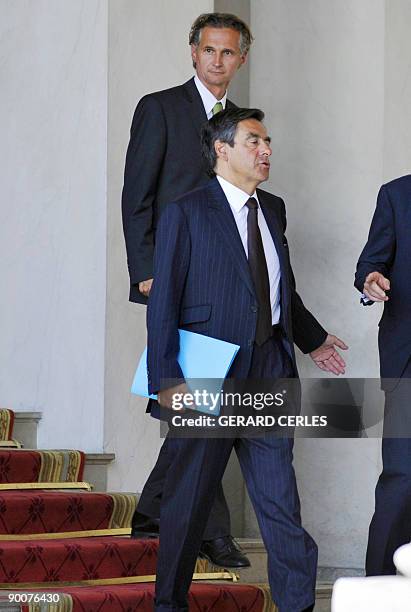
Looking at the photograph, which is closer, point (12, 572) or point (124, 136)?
point (12, 572)

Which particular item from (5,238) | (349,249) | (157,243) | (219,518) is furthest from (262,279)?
(5,238)

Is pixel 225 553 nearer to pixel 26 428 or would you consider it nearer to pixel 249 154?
pixel 249 154

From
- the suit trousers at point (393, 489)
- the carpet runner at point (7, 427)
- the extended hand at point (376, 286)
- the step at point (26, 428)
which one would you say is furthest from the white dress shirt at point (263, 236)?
the step at point (26, 428)

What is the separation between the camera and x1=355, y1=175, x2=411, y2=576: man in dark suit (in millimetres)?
4031

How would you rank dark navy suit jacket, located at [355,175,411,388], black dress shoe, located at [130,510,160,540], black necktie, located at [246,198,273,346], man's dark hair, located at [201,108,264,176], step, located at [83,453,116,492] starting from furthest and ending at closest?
step, located at [83,453,116,492], black dress shoe, located at [130,510,160,540], dark navy suit jacket, located at [355,175,411,388], man's dark hair, located at [201,108,264,176], black necktie, located at [246,198,273,346]

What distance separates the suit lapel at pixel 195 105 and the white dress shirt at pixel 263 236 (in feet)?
2.29

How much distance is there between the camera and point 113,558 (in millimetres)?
4441

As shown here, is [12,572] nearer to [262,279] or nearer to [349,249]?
[262,279]

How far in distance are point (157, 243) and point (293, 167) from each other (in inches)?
90.7

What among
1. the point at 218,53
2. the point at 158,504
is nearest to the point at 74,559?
the point at 158,504

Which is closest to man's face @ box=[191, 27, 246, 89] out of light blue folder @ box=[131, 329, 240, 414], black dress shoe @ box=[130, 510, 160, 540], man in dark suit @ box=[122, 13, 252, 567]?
man in dark suit @ box=[122, 13, 252, 567]

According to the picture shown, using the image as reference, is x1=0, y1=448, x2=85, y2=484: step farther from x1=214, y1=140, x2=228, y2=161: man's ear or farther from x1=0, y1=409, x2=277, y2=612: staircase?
x1=214, y1=140, x2=228, y2=161: man's ear

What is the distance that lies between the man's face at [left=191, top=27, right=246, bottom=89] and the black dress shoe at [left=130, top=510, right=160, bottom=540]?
1596 mm

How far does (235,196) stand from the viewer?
3.88m
